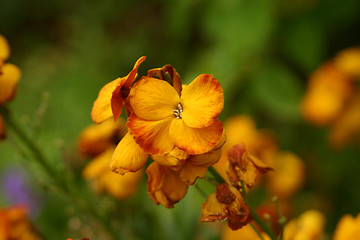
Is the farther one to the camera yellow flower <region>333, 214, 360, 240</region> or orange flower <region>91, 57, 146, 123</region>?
yellow flower <region>333, 214, 360, 240</region>

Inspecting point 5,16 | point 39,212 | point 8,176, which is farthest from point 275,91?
point 5,16

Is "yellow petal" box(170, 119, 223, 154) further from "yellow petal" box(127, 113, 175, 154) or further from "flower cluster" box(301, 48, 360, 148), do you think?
"flower cluster" box(301, 48, 360, 148)

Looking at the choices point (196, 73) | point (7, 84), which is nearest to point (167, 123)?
point (7, 84)

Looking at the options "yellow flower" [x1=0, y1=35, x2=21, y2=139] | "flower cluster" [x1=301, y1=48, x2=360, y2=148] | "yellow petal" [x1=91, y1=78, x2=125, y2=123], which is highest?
"yellow flower" [x1=0, y1=35, x2=21, y2=139]

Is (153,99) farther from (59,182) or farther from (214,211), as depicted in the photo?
(59,182)

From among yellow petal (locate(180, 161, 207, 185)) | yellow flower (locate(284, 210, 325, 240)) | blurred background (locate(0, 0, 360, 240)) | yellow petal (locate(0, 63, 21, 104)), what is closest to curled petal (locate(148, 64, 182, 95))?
yellow petal (locate(180, 161, 207, 185))

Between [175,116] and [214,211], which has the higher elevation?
[175,116]
